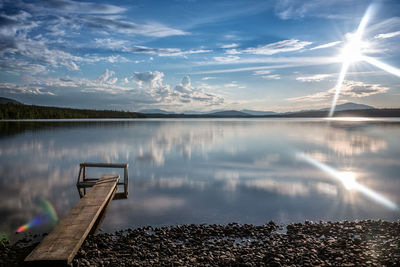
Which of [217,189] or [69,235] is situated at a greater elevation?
[69,235]

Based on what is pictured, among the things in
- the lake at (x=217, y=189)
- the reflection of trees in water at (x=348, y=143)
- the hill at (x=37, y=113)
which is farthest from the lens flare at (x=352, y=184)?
the hill at (x=37, y=113)

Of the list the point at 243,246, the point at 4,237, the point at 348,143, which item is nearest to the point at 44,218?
the point at 4,237

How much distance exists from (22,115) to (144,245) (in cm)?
13419

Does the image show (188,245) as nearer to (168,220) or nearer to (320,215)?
(168,220)

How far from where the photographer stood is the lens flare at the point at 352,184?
35.3 feet

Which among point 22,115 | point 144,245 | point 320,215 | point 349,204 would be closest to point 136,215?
point 144,245

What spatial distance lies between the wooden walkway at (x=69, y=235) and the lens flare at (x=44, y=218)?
45.7 inches

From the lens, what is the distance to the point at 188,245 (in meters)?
6.70

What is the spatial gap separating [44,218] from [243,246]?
20.7 ft

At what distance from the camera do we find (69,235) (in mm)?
6129

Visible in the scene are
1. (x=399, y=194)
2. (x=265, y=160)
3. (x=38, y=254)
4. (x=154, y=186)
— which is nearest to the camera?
(x=38, y=254)

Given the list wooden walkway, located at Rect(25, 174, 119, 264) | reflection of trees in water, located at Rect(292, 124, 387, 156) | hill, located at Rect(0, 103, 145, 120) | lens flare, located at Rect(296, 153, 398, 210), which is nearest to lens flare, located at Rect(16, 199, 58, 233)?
wooden walkway, located at Rect(25, 174, 119, 264)

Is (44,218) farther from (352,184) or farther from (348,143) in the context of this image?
(348,143)

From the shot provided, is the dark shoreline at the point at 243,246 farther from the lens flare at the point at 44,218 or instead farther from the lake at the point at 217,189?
the lens flare at the point at 44,218
